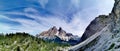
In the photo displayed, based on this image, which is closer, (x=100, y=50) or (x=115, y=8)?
(x=100, y=50)

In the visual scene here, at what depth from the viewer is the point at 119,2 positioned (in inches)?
3206

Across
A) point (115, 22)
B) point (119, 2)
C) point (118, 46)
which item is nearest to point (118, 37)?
point (118, 46)

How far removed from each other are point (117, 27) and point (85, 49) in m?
19.7

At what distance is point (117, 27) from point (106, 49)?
9.42 metres

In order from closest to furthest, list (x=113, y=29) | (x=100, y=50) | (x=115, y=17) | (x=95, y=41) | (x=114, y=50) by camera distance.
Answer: (x=114, y=50) → (x=100, y=50) → (x=113, y=29) → (x=115, y=17) → (x=95, y=41)

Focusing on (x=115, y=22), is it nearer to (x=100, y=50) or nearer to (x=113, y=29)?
(x=113, y=29)

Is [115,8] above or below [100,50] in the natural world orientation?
above

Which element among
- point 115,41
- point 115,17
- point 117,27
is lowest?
point 115,41

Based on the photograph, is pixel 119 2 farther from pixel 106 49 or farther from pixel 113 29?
pixel 106 49

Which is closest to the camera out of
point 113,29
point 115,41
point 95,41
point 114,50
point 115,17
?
point 114,50

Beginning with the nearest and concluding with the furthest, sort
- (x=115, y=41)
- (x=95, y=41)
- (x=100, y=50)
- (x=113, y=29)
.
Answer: (x=115, y=41), (x=100, y=50), (x=113, y=29), (x=95, y=41)

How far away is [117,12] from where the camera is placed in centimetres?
8044

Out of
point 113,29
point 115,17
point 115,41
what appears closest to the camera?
point 115,41

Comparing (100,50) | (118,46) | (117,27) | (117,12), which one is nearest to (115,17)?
(117,12)
